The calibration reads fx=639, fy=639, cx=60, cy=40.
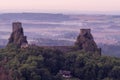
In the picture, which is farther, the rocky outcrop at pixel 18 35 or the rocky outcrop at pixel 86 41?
the rocky outcrop at pixel 18 35

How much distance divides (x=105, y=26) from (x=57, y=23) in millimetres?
13048

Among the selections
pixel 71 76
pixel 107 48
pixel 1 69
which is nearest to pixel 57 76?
pixel 71 76

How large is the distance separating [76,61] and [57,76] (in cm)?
356

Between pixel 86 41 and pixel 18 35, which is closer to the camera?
pixel 86 41

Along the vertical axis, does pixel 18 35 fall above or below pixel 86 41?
above

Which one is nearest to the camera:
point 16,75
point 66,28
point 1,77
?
point 1,77

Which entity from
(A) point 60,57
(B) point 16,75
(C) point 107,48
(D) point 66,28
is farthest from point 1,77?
(D) point 66,28

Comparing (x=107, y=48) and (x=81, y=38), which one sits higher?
(x=81, y=38)

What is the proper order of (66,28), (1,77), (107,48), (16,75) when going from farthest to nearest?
(66,28) → (107,48) → (16,75) → (1,77)

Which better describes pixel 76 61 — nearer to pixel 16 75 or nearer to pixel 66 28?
pixel 16 75

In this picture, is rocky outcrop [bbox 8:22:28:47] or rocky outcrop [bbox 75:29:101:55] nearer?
rocky outcrop [bbox 75:29:101:55]

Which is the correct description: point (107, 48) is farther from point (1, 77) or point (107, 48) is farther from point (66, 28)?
point (66, 28)

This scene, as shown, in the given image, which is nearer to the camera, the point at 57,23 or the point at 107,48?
the point at 107,48

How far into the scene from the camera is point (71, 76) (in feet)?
144
